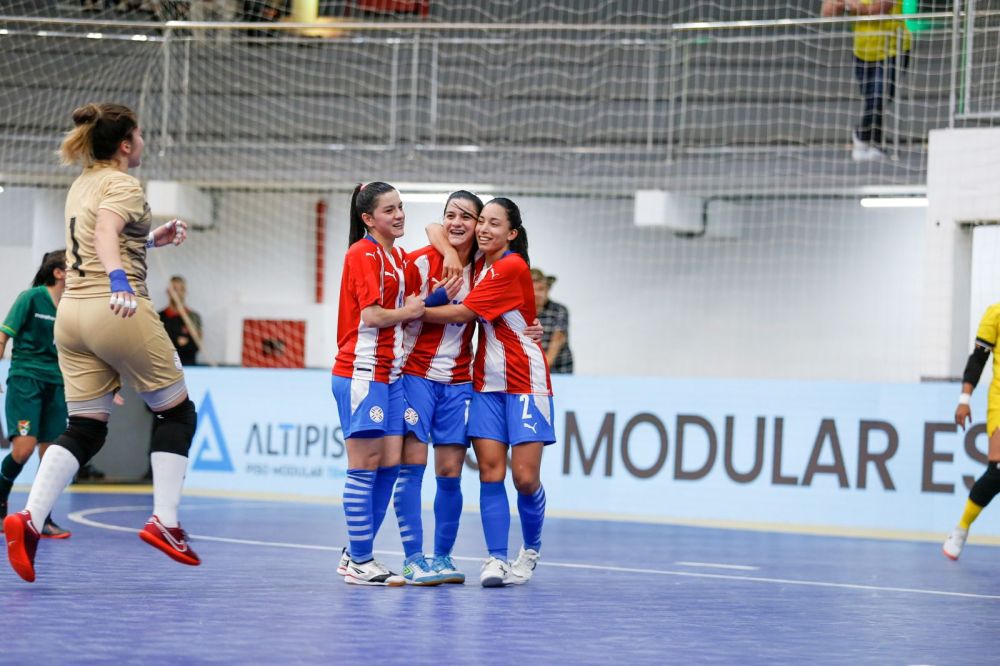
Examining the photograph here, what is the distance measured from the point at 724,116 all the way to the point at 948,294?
433 cm

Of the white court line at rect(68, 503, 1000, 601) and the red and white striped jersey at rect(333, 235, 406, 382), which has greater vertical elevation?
the red and white striped jersey at rect(333, 235, 406, 382)

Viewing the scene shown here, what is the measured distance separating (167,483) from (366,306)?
1116mm

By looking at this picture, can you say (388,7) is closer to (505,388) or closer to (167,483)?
(505,388)

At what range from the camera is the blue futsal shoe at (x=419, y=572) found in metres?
6.34

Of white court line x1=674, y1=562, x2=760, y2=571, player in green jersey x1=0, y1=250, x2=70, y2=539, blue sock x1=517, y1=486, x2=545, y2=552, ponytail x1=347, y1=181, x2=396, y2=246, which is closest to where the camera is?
ponytail x1=347, y1=181, x2=396, y2=246

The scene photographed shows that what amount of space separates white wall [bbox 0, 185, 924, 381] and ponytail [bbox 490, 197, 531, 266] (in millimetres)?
9054

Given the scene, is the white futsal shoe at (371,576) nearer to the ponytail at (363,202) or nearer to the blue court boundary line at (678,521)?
the ponytail at (363,202)

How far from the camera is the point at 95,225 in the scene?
18.4 feet

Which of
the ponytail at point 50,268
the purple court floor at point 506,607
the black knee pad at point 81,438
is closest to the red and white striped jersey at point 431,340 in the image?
the purple court floor at point 506,607

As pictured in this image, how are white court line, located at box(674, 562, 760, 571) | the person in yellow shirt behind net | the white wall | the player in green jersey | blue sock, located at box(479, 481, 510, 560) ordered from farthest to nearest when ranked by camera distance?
the white wall < the person in yellow shirt behind net < the player in green jersey < white court line, located at box(674, 562, 760, 571) < blue sock, located at box(479, 481, 510, 560)

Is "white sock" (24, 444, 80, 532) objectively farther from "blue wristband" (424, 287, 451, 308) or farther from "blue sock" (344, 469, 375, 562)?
"blue wristband" (424, 287, 451, 308)

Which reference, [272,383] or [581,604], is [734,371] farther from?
[581,604]

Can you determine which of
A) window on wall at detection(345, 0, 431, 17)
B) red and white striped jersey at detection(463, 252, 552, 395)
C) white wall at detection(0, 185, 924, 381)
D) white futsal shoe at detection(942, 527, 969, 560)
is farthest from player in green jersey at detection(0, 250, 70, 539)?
window on wall at detection(345, 0, 431, 17)

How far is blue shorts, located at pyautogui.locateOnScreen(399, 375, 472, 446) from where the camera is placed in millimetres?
6371
